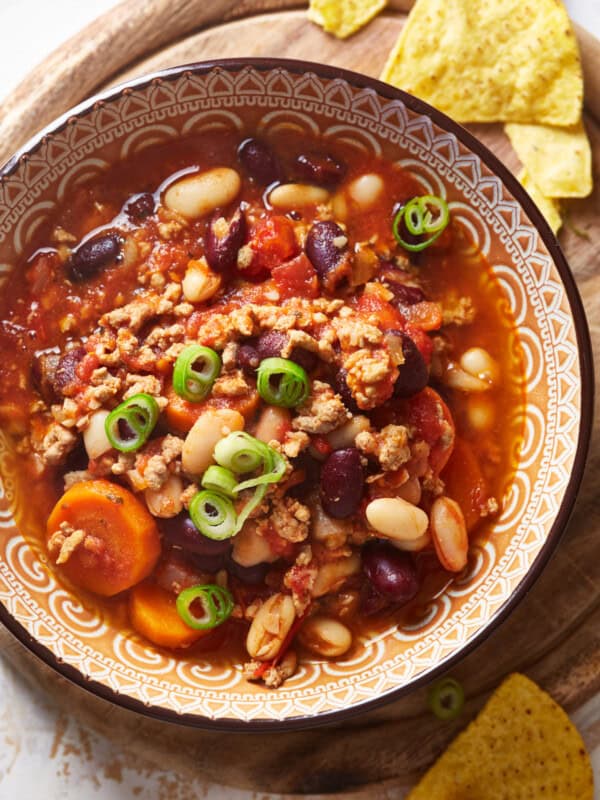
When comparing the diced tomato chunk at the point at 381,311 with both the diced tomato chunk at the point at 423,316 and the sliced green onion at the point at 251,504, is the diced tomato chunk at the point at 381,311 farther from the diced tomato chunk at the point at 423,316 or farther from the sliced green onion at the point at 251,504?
the sliced green onion at the point at 251,504

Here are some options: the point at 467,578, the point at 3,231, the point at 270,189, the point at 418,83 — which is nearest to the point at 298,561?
the point at 467,578

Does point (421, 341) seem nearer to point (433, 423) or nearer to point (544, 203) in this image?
point (433, 423)

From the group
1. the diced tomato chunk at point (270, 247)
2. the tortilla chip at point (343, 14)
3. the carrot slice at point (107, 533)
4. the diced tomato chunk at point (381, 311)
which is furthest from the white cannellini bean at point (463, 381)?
the tortilla chip at point (343, 14)

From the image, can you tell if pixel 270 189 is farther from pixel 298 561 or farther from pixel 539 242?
pixel 298 561

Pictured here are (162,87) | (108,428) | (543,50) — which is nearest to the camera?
(108,428)

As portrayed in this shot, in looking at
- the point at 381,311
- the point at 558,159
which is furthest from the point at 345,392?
the point at 558,159

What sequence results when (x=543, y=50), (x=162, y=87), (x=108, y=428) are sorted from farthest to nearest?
(x=543, y=50), (x=162, y=87), (x=108, y=428)
